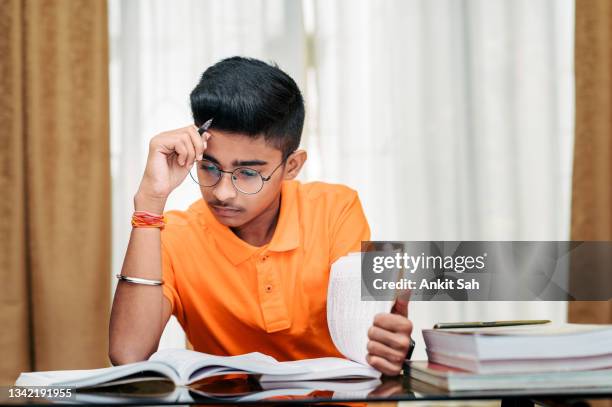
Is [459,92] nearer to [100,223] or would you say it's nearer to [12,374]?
[100,223]

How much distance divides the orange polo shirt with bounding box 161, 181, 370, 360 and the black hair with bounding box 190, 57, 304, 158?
0.19m

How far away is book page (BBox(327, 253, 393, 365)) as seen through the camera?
34.6 inches

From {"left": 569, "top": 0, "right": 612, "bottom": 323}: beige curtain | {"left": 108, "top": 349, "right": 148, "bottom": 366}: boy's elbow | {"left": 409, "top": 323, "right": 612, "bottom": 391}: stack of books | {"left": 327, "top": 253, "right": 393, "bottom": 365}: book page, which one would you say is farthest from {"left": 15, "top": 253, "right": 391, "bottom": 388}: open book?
{"left": 569, "top": 0, "right": 612, "bottom": 323}: beige curtain

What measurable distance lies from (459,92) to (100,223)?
143 centimetres

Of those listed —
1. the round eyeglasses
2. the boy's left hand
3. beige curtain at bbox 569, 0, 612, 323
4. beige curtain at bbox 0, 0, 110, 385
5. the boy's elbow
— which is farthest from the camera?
beige curtain at bbox 569, 0, 612, 323

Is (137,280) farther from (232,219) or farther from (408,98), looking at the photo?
(408,98)

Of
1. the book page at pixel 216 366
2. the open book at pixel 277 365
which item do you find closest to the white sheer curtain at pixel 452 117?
the open book at pixel 277 365

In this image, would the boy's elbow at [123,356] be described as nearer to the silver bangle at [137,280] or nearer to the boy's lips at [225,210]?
the silver bangle at [137,280]

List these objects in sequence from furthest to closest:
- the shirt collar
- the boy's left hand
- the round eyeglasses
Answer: the shirt collar
the round eyeglasses
the boy's left hand

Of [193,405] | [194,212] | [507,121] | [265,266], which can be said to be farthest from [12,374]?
[507,121]

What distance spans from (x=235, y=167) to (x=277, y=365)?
533 mm

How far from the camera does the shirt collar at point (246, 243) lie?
1353 millimetres

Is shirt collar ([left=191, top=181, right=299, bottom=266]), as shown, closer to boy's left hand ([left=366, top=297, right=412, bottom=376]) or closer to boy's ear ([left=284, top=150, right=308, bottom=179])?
boy's ear ([left=284, top=150, right=308, bottom=179])

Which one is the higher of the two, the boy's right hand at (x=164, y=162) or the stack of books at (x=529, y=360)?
the boy's right hand at (x=164, y=162)
